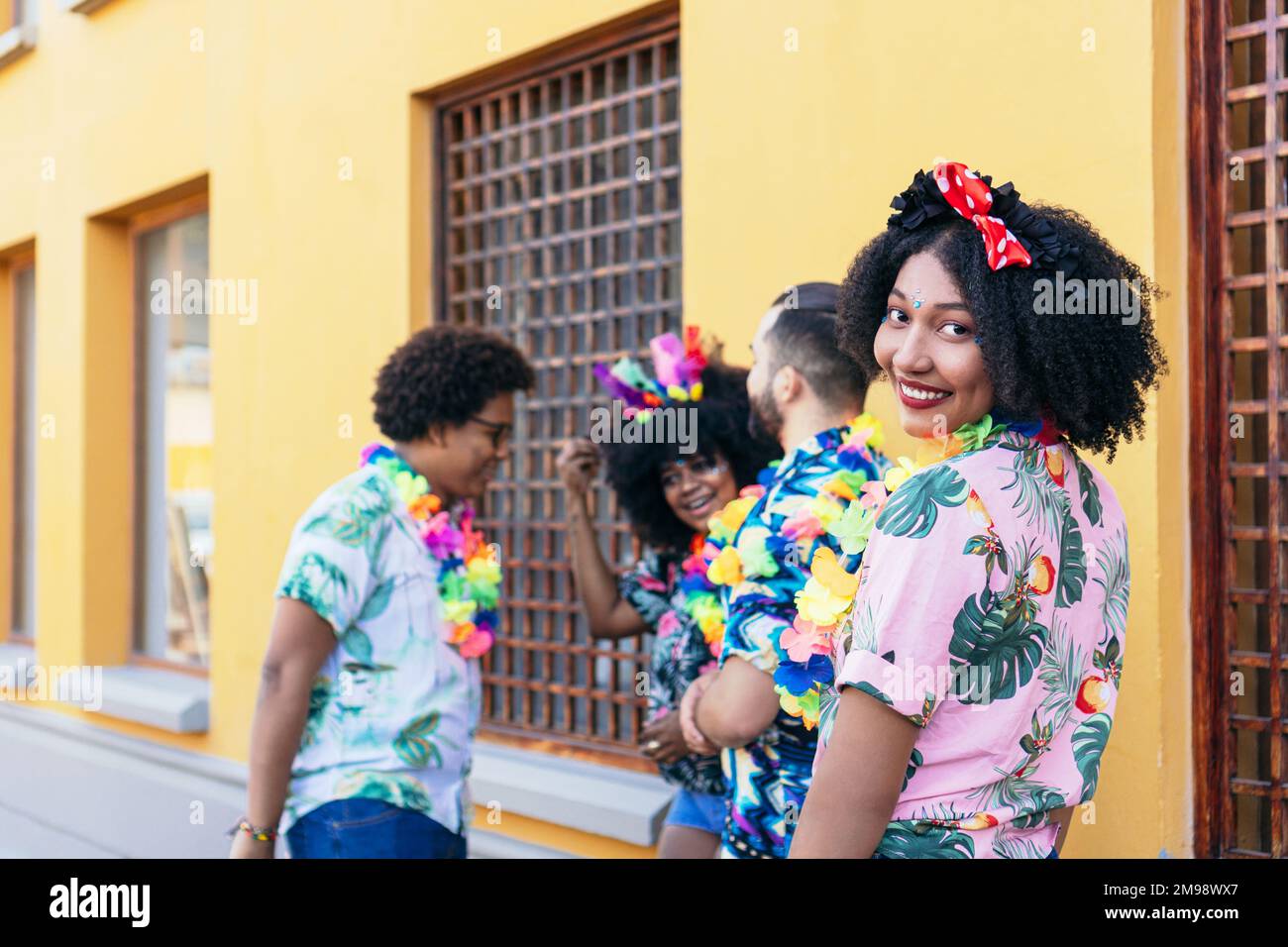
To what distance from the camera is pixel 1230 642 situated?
9.38 ft

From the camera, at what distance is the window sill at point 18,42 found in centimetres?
779

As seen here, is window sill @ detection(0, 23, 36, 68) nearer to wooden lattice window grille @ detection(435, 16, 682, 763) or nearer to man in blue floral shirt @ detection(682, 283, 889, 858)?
wooden lattice window grille @ detection(435, 16, 682, 763)

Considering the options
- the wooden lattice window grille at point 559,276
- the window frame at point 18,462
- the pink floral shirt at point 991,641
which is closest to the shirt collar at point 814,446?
the pink floral shirt at point 991,641

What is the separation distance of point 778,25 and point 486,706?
2.78m

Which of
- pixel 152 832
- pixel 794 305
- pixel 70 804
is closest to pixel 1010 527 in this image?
pixel 794 305

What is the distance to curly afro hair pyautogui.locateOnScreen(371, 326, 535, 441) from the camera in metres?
3.21

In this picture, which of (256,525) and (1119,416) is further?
(256,525)

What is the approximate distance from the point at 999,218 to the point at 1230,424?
1350 mm

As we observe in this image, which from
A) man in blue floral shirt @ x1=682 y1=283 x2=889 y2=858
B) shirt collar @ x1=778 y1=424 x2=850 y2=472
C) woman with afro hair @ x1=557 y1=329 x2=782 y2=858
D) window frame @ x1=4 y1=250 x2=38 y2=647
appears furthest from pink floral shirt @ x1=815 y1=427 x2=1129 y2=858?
window frame @ x1=4 y1=250 x2=38 y2=647

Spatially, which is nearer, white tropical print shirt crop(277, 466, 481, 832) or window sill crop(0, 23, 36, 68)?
white tropical print shirt crop(277, 466, 481, 832)

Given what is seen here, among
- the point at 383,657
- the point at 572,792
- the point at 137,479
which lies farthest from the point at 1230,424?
the point at 137,479

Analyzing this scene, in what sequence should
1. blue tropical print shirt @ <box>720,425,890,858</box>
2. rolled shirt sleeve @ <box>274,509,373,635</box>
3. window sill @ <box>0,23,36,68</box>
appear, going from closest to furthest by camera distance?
blue tropical print shirt @ <box>720,425,890,858</box> < rolled shirt sleeve @ <box>274,509,373,635</box> < window sill @ <box>0,23,36,68</box>

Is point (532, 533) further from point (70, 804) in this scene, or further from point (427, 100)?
point (70, 804)

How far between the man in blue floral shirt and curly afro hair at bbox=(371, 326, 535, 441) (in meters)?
0.87
